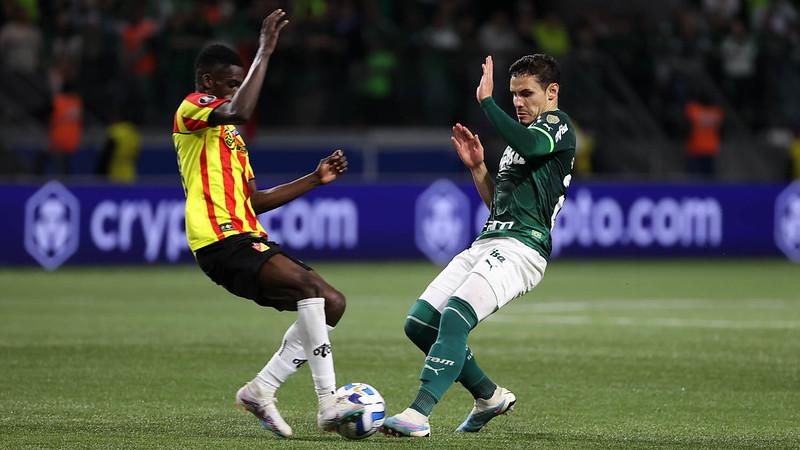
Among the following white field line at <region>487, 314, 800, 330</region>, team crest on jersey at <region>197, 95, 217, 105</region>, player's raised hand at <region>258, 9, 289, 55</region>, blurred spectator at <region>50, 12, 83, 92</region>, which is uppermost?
blurred spectator at <region>50, 12, 83, 92</region>

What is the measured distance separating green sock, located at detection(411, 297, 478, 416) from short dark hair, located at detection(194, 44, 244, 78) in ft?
5.96

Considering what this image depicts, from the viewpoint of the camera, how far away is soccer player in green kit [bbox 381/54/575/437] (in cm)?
721

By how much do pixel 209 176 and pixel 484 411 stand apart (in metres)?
1.97

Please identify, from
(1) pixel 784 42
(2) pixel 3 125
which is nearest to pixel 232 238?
(2) pixel 3 125

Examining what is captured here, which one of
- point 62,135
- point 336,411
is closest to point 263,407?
point 336,411

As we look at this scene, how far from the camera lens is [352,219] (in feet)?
70.1

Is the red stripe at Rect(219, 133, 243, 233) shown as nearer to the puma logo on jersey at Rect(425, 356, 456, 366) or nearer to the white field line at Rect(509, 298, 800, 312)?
the puma logo on jersey at Rect(425, 356, 456, 366)

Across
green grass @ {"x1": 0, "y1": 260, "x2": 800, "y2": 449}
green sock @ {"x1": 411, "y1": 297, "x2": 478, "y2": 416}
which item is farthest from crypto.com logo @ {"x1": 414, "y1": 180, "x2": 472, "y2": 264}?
green sock @ {"x1": 411, "y1": 297, "x2": 478, "y2": 416}

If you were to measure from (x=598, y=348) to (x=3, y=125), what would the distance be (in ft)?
41.5

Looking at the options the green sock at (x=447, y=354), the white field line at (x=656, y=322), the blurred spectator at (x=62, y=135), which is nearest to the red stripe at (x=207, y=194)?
the green sock at (x=447, y=354)

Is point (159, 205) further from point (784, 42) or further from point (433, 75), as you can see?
point (784, 42)

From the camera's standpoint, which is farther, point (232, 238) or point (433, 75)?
point (433, 75)

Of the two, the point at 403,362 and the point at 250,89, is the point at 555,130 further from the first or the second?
the point at 403,362

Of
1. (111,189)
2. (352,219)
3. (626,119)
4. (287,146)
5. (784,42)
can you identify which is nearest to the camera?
(111,189)
